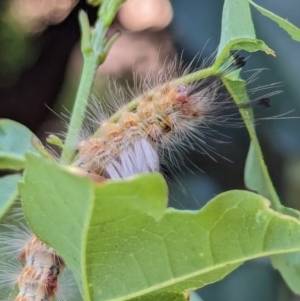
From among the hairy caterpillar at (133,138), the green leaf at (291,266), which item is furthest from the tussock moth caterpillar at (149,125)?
the green leaf at (291,266)

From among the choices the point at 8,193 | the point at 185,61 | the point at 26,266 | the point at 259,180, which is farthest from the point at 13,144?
the point at 185,61

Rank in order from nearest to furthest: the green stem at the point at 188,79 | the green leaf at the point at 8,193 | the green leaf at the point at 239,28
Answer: the green leaf at the point at 239,28, the green stem at the point at 188,79, the green leaf at the point at 8,193

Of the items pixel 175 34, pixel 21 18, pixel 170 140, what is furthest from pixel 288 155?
pixel 21 18

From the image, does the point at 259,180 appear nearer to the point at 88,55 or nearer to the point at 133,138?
the point at 133,138

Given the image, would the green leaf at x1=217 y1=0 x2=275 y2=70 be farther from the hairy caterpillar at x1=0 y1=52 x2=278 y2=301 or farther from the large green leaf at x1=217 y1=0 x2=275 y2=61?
the hairy caterpillar at x1=0 y1=52 x2=278 y2=301

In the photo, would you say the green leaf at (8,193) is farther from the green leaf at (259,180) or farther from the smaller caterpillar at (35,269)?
the green leaf at (259,180)
